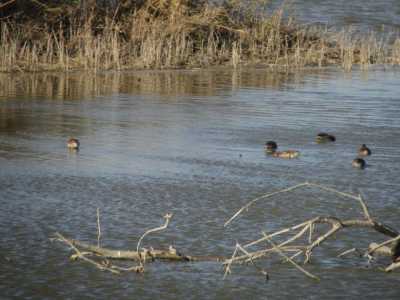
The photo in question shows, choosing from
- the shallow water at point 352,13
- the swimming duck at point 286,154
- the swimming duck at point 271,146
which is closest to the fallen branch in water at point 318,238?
the swimming duck at point 286,154

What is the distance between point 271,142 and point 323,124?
9.03ft

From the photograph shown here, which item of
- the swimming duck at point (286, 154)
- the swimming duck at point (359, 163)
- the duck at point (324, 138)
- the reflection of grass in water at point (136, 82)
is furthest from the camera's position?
the reflection of grass in water at point (136, 82)

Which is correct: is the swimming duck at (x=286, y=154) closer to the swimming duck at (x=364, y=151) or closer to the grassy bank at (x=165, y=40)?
the swimming duck at (x=364, y=151)

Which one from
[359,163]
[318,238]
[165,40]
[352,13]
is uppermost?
[352,13]

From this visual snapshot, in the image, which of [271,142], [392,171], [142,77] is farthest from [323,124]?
[142,77]

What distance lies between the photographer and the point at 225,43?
87.4 feet

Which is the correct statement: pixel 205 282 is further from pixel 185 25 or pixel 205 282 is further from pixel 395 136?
pixel 185 25

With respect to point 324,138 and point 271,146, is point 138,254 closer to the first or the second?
point 271,146

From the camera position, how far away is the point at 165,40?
25.5 m

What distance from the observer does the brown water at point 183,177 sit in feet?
22.9

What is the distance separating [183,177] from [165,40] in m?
15.1

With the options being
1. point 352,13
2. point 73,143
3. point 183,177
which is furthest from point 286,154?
point 352,13

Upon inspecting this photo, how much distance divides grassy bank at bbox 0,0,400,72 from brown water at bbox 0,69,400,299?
314cm

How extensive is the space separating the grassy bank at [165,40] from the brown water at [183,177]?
10.3ft
